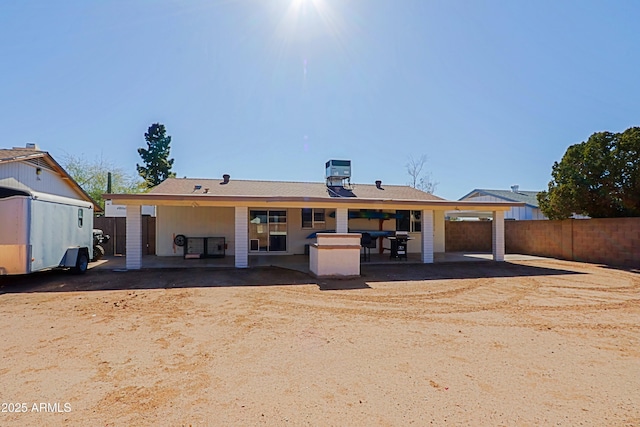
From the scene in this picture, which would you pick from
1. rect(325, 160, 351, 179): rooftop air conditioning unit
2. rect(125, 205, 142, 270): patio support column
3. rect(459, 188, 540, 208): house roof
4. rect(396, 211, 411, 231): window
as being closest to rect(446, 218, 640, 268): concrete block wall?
rect(396, 211, 411, 231): window

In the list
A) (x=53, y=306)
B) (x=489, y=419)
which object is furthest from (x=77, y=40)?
(x=489, y=419)

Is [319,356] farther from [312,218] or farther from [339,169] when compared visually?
[339,169]

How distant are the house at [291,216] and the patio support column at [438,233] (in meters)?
0.05

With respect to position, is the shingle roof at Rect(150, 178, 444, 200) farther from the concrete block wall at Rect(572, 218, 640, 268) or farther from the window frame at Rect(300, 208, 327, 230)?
the concrete block wall at Rect(572, 218, 640, 268)

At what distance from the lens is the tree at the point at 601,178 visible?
12066 mm

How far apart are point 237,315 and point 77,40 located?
30.4 feet

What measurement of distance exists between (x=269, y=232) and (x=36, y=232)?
8.58 meters

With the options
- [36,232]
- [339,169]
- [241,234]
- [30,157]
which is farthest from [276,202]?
[30,157]

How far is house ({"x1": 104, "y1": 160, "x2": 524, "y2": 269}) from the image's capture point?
454 inches

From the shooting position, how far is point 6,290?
7.66 metres

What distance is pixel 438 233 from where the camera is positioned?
16797 mm

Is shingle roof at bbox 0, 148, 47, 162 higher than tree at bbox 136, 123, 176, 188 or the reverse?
the reverse

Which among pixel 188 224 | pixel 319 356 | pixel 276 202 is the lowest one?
pixel 319 356

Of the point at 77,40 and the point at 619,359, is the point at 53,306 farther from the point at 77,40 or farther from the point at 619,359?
the point at 619,359
